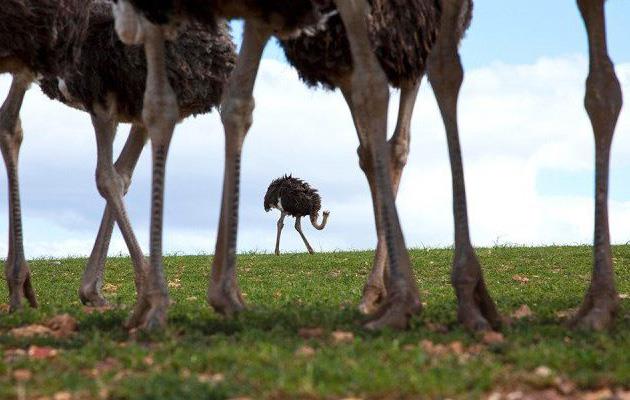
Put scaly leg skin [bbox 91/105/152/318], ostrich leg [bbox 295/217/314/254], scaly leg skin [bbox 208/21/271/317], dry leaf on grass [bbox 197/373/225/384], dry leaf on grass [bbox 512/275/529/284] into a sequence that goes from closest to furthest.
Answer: dry leaf on grass [bbox 197/373/225/384] < scaly leg skin [bbox 208/21/271/317] < scaly leg skin [bbox 91/105/152/318] < dry leaf on grass [bbox 512/275/529/284] < ostrich leg [bbox 295/217/314/254]

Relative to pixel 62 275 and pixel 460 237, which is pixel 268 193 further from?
pixel 460 237

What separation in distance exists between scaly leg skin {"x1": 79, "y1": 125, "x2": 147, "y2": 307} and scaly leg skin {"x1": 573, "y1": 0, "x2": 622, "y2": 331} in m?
5.25

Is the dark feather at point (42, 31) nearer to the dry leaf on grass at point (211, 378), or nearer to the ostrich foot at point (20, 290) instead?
the ostrich foot at point (20, 290)

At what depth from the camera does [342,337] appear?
234 inches

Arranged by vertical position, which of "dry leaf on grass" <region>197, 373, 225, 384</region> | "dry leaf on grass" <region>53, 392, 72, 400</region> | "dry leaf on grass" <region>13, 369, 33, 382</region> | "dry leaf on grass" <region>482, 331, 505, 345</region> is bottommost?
"dry leaf on grass" <region>53, 392, 72, 400</region>

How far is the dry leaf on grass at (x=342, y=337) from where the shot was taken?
5840mm

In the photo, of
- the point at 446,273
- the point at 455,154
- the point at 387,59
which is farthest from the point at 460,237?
the point at 446,273

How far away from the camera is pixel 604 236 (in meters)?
6.70

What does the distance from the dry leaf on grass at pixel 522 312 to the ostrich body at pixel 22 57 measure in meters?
4.45

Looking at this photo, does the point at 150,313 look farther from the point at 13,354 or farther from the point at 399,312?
the point at 399,312

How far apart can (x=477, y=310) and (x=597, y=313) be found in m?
0.75

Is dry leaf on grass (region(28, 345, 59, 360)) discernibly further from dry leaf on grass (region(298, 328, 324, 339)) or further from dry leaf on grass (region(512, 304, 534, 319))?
dry leaf on grass (region(512, 304, 534, 319))

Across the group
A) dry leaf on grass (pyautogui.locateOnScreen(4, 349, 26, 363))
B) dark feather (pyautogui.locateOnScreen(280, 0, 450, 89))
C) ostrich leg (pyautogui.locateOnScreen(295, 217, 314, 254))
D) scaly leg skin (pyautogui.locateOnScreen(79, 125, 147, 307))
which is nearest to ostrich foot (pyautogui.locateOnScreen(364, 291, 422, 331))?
dry leaf on grass (pyautogui.locateOnScreen(4, 349, 26, 363))

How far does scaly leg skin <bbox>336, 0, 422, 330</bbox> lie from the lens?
20.6 feet
